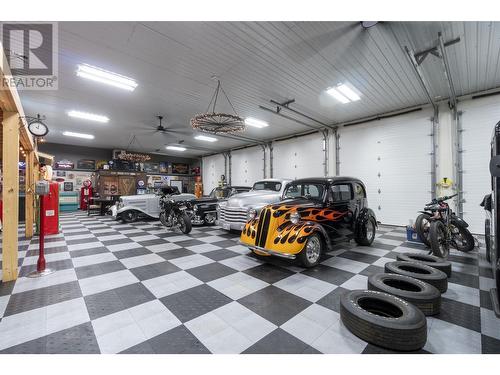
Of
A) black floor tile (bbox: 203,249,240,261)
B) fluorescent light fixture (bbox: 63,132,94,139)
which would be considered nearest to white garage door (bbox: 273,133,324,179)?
black floor tile (bbox: 203,249,240,261)

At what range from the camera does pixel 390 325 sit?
62.2 inches

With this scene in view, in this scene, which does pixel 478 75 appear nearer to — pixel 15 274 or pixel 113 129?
pixel 15 274

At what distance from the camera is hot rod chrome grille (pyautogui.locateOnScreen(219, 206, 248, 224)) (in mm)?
5230

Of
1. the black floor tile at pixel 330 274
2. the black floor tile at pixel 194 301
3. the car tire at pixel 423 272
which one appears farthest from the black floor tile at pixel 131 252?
the car tire at pixel 423 272

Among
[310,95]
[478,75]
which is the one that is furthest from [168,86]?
[478,75]

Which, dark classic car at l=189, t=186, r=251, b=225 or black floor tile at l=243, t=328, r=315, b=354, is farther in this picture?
dark classic car at l=189, t=186, r=251, b=225

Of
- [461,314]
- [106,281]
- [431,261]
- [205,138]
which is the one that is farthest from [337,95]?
[205,138]

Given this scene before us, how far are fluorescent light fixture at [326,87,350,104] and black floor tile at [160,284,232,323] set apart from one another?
554 cm

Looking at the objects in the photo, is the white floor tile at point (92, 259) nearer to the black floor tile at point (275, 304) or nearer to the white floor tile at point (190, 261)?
the white floor tile at point (190, 261)

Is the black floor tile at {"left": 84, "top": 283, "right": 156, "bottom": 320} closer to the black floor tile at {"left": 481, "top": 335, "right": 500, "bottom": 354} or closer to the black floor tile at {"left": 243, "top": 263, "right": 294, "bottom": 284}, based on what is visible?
the black floor tile at {"left": 243, "top": 263, "right": 294, "bottom": 284}

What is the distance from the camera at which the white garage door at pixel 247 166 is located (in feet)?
38.9

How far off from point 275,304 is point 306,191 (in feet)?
8.68

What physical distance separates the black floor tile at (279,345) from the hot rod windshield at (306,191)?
263 centimetres

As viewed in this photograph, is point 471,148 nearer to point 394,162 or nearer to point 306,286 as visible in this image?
point 394,162
